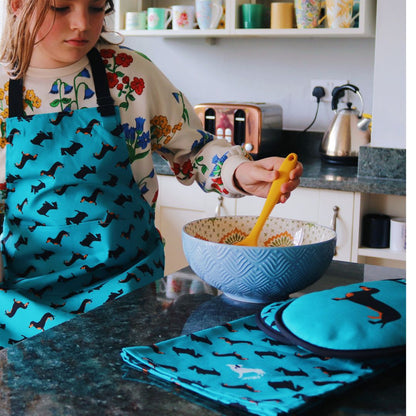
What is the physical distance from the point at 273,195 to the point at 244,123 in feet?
5.78

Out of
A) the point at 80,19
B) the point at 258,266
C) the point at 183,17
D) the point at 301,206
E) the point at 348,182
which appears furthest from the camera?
the point at 183,17

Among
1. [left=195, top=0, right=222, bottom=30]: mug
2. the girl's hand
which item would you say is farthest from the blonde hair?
[left=195, top=0, right=222, bottom=30]: mug

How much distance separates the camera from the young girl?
1.31m

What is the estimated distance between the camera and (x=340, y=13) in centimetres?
271

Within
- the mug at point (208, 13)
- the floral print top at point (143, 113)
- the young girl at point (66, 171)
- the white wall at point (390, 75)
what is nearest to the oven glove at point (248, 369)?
the young girl at point (66, 171)

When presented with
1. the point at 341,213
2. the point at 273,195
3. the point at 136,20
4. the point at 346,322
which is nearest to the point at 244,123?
the point at 341,213

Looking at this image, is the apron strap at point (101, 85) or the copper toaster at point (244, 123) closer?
the apron strap at point (101, 85)

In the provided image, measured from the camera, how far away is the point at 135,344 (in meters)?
0.90

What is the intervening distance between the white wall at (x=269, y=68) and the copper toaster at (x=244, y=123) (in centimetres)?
22

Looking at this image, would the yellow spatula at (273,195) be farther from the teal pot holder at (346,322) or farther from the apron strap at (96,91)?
the apron strap at (96,91)

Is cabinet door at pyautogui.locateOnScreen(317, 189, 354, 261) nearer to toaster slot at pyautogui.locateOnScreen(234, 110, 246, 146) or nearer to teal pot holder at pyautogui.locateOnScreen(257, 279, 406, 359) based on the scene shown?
toaster slot at pyautogui.locateOnScreen(234, 110, 246, 146)

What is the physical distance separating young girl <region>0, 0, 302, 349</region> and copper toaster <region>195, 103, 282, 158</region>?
1487 millimetres

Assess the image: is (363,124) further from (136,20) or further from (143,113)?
(143,113)

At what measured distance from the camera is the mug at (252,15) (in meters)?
2.90
